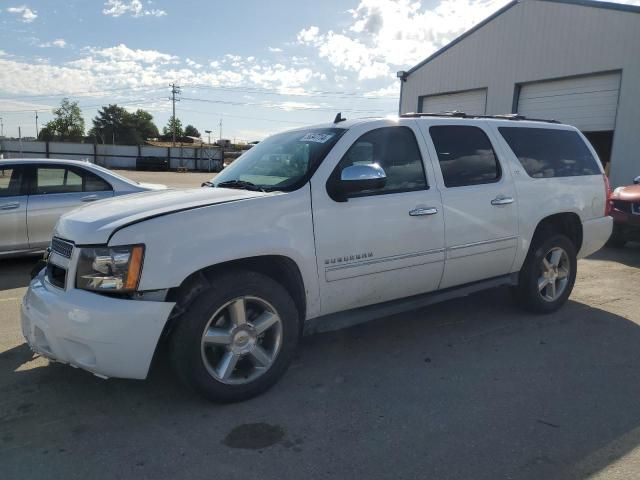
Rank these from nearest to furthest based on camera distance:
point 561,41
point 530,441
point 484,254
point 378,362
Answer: point 530,441 → point 378,362 → point 484,254 → point 561,41

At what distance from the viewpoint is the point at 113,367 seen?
2965 mm

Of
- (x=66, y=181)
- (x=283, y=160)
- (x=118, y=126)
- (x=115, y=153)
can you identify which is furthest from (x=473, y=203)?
(x=118, y=126)

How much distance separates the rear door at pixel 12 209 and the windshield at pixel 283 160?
12.5 ft

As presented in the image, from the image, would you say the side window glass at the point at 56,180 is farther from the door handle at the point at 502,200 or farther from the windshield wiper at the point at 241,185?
the door handle at the point at 502,200

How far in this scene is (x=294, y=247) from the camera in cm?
339

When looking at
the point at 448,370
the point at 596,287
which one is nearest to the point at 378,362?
the point at 448,370

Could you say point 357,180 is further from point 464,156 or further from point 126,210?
point 126,210

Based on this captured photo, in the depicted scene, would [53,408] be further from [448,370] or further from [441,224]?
[441,224]

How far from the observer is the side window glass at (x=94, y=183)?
7.27 m

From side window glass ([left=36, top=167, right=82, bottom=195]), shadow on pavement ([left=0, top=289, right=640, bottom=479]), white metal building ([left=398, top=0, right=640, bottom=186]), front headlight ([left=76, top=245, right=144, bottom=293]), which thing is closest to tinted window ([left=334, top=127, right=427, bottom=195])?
shadow on pavement ([left=0, top=289, right=640, bottom=479])

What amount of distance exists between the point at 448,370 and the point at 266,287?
61.8 inches

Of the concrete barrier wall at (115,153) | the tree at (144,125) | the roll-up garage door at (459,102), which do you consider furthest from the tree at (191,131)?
the roll-up garage door at (459,102)

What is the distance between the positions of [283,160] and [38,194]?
4567 millimetres

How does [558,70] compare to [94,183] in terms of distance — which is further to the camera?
[558,70]
